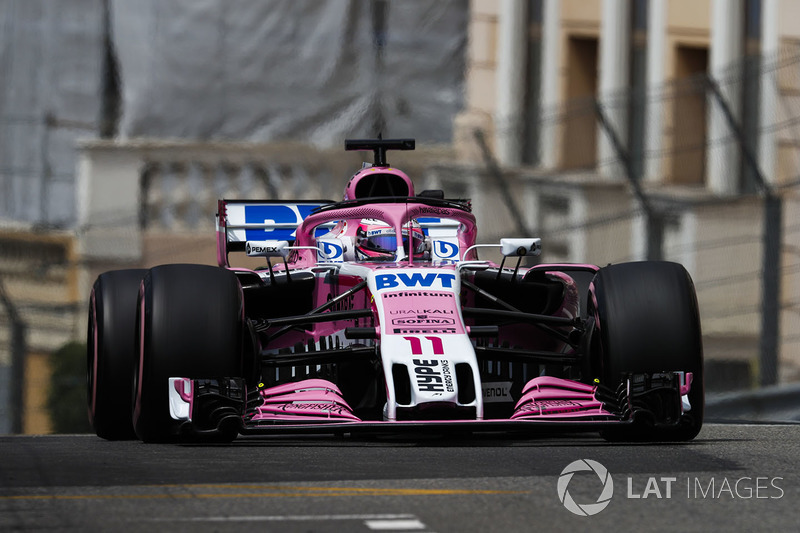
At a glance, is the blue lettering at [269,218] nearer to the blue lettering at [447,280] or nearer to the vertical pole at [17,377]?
the blue lettering at [447,280]

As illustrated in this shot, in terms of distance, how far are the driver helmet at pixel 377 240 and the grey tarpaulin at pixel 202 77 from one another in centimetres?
1429

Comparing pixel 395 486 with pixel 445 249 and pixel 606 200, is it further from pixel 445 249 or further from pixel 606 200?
pixel 606 200

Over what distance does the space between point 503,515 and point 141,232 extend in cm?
1532

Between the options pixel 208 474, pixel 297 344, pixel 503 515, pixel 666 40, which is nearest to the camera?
pixel 503 515

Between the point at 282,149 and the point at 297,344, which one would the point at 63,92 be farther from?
the point at 297,344

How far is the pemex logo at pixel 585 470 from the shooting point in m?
7.51

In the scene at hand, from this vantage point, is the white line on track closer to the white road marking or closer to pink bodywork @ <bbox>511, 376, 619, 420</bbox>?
the white road marking

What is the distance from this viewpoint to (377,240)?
11.6m

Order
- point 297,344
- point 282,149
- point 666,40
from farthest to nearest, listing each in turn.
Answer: point 282,149
point 666,40
point 297,344

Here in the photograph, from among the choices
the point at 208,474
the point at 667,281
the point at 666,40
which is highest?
the point at 666,40

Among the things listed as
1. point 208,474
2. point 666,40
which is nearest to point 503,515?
point 208,474

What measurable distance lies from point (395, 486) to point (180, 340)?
1919 mm

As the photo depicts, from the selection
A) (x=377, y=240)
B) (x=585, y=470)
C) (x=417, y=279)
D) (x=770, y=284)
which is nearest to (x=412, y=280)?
(x=417, y=279)

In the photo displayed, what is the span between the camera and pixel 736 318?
15.4m
